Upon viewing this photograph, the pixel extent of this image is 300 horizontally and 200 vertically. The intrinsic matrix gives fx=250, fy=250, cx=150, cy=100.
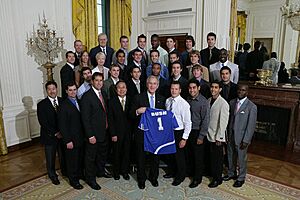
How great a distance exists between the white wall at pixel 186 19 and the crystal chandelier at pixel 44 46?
2567 millimetres

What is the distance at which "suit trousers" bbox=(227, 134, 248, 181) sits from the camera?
3100 millimetres

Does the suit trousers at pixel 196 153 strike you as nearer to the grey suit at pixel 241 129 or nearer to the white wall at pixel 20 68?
the grey suit at pixel 241 129

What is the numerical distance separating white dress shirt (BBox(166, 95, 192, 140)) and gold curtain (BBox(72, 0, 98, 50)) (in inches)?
133

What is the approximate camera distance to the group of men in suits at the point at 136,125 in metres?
2.95

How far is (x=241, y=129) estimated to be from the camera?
303 cm

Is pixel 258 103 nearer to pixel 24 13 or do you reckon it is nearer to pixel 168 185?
pixel 168 185

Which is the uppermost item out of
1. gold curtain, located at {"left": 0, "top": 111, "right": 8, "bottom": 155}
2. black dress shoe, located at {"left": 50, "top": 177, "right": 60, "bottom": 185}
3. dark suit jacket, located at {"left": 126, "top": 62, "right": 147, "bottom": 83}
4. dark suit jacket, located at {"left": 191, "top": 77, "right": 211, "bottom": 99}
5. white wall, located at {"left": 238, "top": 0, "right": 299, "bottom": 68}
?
white wall, located at {"left": 238, "top": 0, "right": 299, "bottom": 68}

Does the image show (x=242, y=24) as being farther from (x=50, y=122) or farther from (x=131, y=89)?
(x=50, y=122)

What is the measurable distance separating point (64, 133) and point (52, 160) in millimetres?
550

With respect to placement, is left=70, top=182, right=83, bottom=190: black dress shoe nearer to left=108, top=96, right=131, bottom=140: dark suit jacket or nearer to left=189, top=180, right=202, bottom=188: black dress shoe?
left=108, top=96, right=131, bottom=140: dark suit jacket

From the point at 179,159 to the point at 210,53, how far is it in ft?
→ 6.02

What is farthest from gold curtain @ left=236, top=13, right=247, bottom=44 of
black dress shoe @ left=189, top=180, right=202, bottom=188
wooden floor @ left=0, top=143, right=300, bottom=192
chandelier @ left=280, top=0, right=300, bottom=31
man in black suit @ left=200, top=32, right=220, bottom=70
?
black dress shoe @ left=189, top=180, right=202, bottom=188

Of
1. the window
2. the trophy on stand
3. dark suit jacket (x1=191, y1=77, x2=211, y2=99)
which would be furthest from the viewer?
the window

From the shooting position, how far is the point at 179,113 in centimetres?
294
